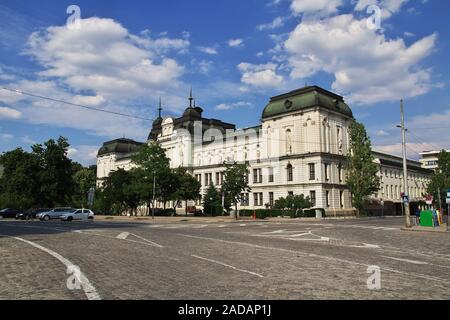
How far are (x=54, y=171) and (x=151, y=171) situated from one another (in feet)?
57.0

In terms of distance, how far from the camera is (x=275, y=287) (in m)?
7.98

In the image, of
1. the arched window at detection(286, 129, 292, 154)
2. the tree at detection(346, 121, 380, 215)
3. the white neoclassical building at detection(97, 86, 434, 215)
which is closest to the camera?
the tree at detection(346, 121, 380, 215)

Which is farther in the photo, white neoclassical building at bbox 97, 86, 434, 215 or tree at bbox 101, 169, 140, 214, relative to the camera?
tree at bbox 101, 169, 140, 214

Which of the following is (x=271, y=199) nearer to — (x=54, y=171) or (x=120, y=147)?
(x=54, y=171)

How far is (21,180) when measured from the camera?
64062 mm

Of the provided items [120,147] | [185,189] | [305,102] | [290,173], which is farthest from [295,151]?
[120,147]

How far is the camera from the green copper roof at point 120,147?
115438 mm

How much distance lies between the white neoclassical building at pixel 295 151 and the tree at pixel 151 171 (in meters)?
13.0

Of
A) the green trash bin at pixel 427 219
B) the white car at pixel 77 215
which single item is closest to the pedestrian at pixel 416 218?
the green trash bin at pixel 427 219

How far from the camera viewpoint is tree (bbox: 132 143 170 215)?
6278 centimetres

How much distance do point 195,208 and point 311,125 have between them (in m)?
29.5

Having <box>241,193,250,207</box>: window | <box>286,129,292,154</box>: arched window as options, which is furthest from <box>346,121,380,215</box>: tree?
<box>241,193,250,207</box>: window

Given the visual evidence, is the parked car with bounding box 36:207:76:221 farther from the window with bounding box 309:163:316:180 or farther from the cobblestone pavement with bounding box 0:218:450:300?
the window with bounding box 309:163:316:180

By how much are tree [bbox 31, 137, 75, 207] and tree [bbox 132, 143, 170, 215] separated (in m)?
13.3
